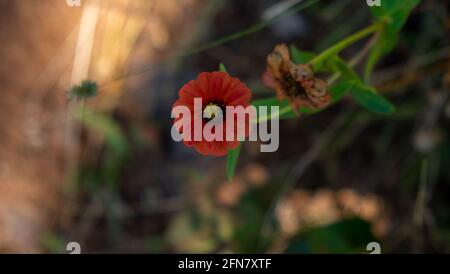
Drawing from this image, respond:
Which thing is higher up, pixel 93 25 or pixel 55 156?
pixel 93 25

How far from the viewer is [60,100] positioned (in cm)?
162

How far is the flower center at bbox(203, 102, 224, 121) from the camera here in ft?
2.62

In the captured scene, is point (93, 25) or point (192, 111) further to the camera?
point (93, 25)

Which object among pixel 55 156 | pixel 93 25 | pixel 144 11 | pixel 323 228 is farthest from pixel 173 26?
pixel 323 228

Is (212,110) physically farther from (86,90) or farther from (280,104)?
(86,90)

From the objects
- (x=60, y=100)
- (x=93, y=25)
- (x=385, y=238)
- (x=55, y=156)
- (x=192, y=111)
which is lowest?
(x=192, y=111)

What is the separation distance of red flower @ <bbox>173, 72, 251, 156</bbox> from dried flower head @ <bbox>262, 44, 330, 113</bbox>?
62mm

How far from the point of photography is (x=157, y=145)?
1.72 metres

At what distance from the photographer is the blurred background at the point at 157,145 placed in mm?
1519

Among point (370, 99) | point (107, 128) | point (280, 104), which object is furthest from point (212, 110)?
point (107, 128)

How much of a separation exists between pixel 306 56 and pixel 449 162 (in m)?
0.68

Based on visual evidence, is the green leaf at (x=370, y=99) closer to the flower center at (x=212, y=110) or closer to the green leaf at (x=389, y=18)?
the green leaf at (x=389, y=18)

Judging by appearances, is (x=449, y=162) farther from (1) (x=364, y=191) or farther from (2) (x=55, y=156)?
(2) (x=55, y=156)

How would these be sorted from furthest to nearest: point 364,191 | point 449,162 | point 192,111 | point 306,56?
point 364,191 → point 449,162 → point 306,56 → point 192,111
